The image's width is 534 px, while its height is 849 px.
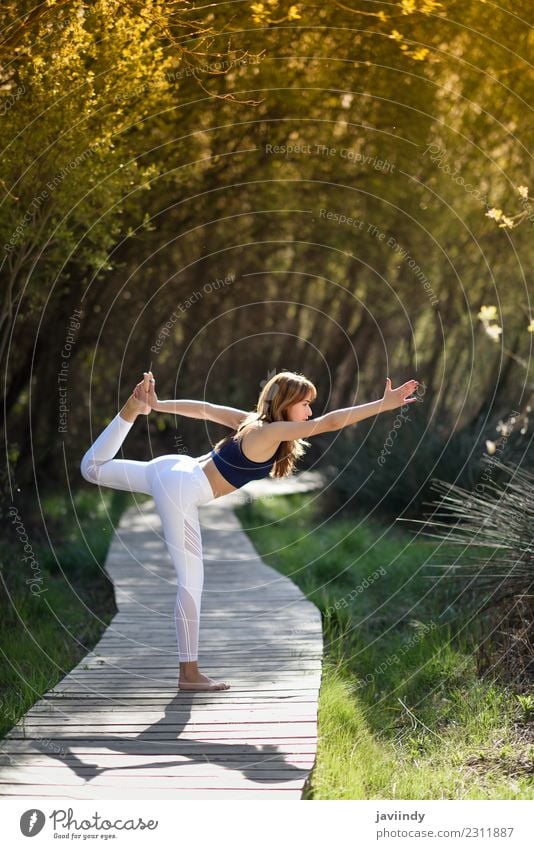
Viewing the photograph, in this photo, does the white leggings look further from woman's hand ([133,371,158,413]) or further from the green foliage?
the green foliage

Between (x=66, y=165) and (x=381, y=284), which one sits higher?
(x=381, y=284)

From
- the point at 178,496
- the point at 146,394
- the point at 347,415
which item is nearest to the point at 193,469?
the point at 178,496

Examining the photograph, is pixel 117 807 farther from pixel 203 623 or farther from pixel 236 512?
pixel 236 512

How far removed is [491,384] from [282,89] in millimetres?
6191

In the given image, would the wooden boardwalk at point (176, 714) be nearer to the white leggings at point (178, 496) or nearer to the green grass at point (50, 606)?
the green grass at point (50, 606)

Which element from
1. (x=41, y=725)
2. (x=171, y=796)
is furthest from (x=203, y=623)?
(x=171, y=796)

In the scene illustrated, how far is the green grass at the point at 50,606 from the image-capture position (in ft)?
21.4

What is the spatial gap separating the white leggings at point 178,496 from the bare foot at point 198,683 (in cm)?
10

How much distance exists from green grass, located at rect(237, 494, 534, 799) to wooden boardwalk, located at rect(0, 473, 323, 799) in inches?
7.7

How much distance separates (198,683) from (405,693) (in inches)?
55.4

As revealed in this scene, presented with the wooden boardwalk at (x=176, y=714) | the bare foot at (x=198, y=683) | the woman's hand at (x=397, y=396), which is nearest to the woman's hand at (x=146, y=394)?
the woman's hand at (x=397, y=396)

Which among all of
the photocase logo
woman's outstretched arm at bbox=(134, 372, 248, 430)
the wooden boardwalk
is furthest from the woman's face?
the photocase logo

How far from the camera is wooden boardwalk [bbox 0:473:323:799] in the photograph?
4918mm

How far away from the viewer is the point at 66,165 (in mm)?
7797
